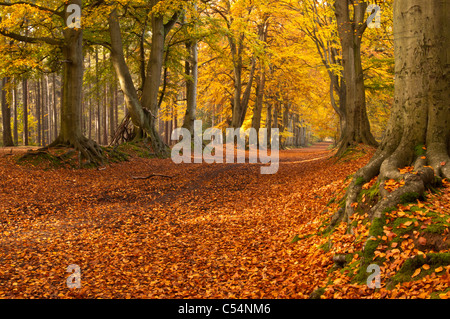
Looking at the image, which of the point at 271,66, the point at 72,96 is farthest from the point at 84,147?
the point at 271,66

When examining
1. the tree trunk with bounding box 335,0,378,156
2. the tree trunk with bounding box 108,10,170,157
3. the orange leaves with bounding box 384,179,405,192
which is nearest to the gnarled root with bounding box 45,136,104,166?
the tree trunk with bounding box 108,10,170,157

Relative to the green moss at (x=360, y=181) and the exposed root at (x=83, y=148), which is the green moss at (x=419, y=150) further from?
the exposed root at (x=83, y=148)

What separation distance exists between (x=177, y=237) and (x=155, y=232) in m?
0.59

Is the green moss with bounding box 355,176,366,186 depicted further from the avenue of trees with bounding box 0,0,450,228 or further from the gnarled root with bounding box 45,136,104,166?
the gnarled root with bounding box 45,136,104,166

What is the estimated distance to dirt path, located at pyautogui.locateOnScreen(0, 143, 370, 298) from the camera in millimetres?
4879

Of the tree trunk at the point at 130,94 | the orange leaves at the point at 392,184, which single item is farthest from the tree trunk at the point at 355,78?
the tree trunk at the point at 130,94

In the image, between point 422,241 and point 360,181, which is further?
point 360,181

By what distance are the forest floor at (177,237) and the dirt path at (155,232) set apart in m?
0.02

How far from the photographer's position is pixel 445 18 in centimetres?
552

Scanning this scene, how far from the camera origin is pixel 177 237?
23.4 ft

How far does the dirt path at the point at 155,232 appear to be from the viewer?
488 centimetres

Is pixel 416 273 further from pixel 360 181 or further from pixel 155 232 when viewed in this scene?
pixel 155 232
